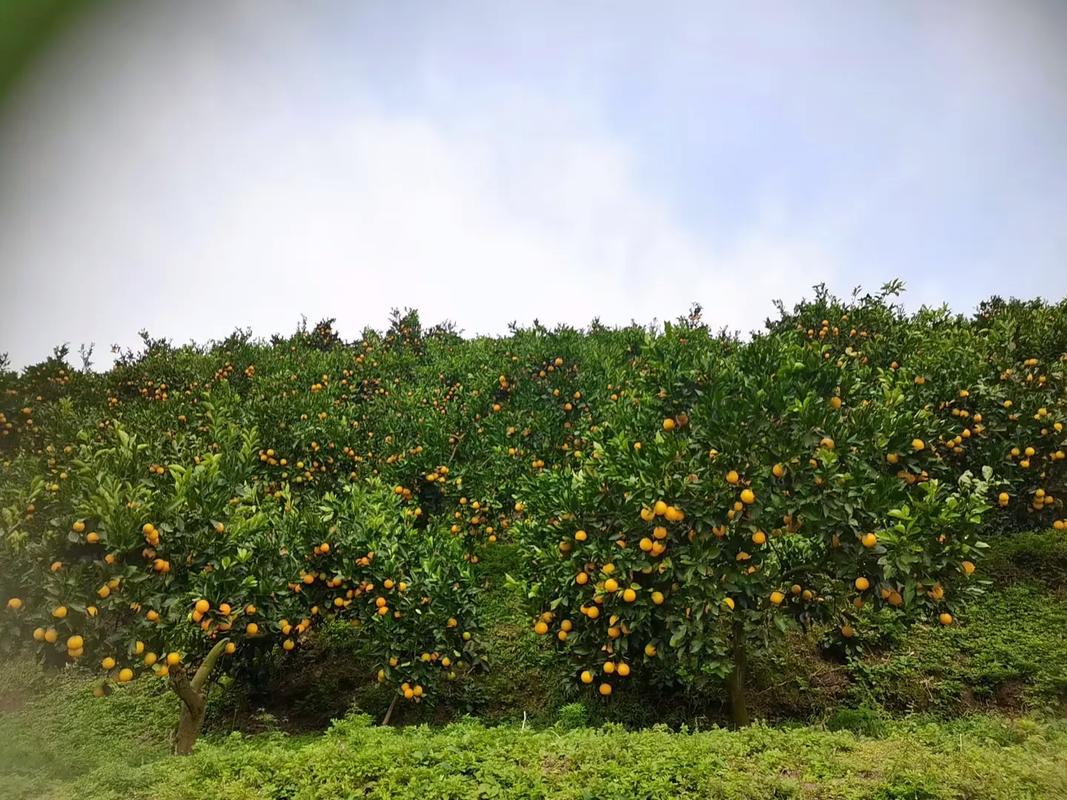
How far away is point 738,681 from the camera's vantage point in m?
5.60

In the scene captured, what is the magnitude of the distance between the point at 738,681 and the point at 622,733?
1841 mm

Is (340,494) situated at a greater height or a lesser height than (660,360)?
lesser

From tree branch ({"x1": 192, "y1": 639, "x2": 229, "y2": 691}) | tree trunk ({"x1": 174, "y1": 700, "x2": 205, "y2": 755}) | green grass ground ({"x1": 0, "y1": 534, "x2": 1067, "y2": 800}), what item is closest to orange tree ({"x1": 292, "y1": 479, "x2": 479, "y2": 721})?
green grass ground ({"x1": 0, "y1": 534, "x2": 1067, "y2": 800})

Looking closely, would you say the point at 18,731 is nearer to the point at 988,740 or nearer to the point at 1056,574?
the point at 988,740

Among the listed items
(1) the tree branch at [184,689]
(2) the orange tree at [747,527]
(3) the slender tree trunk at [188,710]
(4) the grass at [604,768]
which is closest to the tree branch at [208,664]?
(3) the slender tree trunk at [188,710]

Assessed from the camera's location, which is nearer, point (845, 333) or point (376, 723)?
point (376, 723)

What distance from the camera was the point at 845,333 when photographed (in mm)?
11320

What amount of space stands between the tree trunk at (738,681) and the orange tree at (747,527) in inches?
0.6

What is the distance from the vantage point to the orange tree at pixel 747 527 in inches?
194

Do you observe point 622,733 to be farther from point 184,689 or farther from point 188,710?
point 188,710

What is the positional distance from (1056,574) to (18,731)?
1189 centimetres

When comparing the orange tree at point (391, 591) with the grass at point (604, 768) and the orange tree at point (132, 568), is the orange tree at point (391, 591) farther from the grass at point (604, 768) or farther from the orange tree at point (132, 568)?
the grass at point (604, 768)

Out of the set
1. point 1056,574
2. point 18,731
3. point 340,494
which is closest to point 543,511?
point 340,494

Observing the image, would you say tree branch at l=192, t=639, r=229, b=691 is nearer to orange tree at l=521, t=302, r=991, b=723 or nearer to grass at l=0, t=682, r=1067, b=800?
grass at l=0, t=682, r=1067, b=800
